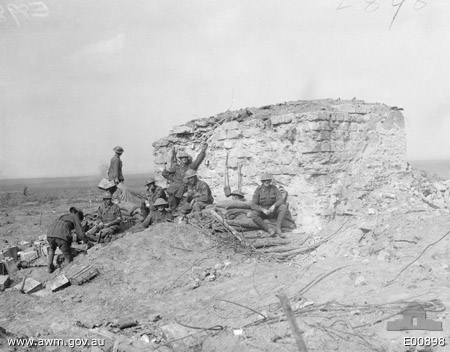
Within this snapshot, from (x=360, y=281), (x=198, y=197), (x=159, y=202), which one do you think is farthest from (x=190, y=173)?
(x=360, y=281)

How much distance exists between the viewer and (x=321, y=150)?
7945 mm

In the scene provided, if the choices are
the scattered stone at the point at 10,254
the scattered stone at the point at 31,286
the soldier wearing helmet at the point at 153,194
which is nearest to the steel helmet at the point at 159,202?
the soldier wearing helmet at the point at 153,194

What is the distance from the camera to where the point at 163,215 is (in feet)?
32.0

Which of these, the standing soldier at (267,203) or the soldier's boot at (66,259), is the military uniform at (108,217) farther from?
the standing soldier at (267,203)

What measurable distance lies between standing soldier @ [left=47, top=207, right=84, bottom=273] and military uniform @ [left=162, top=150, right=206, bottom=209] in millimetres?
2644

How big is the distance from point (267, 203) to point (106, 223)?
12.0ft

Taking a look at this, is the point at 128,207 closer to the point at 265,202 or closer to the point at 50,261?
the point at 50,261

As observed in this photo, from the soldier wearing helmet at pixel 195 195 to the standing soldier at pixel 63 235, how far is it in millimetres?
2508

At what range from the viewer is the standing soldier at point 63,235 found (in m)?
8.08

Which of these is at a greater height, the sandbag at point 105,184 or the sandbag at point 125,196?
the sandbag at point 105,184

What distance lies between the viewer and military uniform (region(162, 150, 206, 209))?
1040 cm

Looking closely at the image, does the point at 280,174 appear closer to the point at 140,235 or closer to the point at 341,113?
the point at 341,113

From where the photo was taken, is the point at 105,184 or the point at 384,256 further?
the point at 105,184

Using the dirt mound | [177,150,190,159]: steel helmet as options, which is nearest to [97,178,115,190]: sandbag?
[177,150,190,159]: steel helmet
